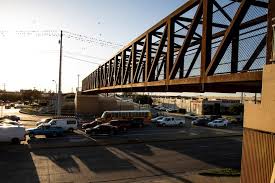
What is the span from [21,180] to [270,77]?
54.3ft

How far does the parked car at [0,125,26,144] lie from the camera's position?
34.3m

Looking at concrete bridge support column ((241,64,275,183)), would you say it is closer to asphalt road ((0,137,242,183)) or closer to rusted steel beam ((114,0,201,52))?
rusted steel beam ((114,0,201,52))

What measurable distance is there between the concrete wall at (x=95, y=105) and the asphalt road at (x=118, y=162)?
5362 centimetres

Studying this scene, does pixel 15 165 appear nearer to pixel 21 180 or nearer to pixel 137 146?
pixel 21 180

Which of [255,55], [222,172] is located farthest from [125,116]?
[255,55]

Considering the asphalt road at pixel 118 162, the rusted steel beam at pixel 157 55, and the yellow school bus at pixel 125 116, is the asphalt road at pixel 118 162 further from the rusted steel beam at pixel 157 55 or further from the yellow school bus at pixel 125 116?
the yellow school bus at pixel 125 116

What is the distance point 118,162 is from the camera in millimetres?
27438

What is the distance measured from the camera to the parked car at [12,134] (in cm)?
3431

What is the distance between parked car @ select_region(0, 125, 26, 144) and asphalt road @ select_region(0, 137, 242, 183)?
4.75ft

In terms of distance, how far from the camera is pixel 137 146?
35844 millimetres

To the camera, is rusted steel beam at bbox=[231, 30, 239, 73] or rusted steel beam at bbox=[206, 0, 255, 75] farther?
rusted steel beam at bbox=[231, 30, 239, 73]

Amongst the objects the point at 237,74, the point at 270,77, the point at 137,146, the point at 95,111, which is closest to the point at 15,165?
the point at 137,146

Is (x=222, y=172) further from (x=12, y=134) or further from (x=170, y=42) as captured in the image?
(x=12, y=134)

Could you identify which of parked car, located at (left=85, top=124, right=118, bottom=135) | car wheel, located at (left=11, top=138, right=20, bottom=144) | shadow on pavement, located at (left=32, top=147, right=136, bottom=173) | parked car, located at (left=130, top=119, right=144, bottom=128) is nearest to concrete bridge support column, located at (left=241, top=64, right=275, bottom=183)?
shadow on pavement, located at (left=32, top=147, right=136, bottom=173)
